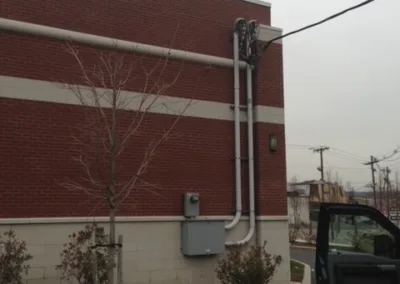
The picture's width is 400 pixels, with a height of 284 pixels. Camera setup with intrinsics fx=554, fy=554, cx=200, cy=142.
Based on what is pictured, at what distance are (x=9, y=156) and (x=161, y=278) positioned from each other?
3884 mm

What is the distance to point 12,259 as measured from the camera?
905cm

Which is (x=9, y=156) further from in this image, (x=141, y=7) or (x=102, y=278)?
(x=141, y=7)

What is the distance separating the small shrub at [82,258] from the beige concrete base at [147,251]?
233mm

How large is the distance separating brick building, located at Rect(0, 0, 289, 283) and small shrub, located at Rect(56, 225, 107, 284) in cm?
27

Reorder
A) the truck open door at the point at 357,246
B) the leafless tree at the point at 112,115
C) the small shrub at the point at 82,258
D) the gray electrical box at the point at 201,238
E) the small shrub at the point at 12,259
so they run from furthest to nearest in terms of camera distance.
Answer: the gray electrical box at the point at 201,238
the leafless tree at the point at 112,115
the small shrub at the point at 82,258
the small shrub at the point at 12,259
the truck open door at the point at 357,246

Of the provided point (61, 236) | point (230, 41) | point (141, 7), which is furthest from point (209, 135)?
point (61, 236)

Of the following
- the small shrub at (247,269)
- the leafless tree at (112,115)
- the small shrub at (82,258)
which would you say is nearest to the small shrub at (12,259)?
the small shrub at (82,258)

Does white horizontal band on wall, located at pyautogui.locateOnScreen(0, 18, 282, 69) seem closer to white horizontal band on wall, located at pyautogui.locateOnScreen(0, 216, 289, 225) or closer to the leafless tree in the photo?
the leafless tree

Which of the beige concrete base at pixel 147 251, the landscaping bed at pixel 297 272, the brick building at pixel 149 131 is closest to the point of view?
the beige concrete base at pixel 147 251

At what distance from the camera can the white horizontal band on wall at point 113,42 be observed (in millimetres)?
10219

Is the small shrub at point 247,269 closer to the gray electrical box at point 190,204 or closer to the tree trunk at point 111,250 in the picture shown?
the gray electrical box at point 190,204

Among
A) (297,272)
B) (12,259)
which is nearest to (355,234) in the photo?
(12,259)

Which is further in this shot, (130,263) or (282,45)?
(282,45)

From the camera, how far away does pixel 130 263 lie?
10930mm
